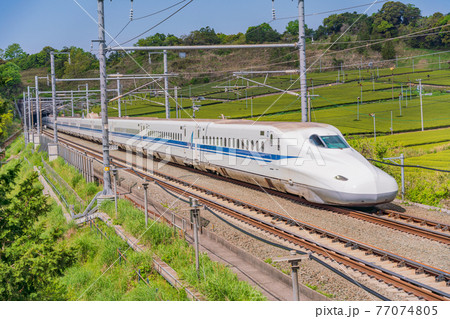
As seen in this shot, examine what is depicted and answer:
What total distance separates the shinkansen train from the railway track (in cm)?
165

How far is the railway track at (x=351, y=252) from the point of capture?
1089 cm

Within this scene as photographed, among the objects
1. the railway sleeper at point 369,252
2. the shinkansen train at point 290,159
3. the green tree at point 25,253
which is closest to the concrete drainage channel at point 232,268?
the green tree at point 25,253

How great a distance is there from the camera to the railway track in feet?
35.7

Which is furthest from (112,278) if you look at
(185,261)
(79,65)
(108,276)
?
(79,65)

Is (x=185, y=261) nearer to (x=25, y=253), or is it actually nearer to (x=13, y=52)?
(x=25, y=253)

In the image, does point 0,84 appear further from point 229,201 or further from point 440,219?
point 440,219

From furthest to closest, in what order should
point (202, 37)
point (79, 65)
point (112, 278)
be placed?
point (79, 65), point (202, 37), point (112, 278)

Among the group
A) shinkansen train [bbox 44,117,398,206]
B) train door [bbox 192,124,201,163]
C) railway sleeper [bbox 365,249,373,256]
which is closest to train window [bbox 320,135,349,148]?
shinkansen train [bbox 44,117,398,206]

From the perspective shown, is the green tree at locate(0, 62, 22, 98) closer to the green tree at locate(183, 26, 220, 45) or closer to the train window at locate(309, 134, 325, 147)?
the green tree at locate(183, 26, 220, 45)

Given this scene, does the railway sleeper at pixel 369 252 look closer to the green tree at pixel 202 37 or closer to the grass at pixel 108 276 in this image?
the grass at pixel 108 276

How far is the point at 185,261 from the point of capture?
12734 millimetres

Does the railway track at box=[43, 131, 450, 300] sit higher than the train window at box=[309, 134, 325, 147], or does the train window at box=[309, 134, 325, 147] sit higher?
the train window at box=[309, 134, 325, 147]

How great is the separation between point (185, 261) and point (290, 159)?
7690 millimetres
